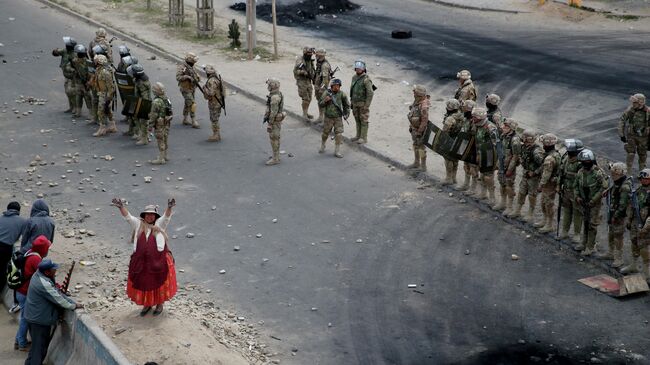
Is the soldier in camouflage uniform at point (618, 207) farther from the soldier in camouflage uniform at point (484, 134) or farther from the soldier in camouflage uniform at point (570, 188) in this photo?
the soldier in camouflage uniform at point (484, 134)

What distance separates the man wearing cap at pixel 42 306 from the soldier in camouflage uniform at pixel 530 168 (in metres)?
7.40

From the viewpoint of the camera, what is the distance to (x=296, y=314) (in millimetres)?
13609

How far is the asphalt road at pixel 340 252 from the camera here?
42.3ft

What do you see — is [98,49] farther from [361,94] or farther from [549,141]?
[549,141]

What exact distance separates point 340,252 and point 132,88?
7161 mm

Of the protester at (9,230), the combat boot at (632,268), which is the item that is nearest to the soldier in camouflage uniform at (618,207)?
the combat boot at (632,268)

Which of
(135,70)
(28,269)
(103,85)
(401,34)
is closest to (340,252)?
(28,269)

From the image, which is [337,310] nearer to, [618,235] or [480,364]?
[480,364]

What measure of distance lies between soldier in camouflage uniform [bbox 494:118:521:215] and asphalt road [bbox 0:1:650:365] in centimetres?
61

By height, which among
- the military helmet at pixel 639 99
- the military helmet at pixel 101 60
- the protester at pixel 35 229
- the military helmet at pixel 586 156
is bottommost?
the protester at pixel 35 229

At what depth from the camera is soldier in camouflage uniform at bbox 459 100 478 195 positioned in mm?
17016

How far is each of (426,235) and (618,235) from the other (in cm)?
308

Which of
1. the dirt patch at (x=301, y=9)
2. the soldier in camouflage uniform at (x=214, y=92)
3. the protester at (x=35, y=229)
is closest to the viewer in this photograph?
the protester at (x=35, y=229)

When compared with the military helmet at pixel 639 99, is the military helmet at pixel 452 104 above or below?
below
